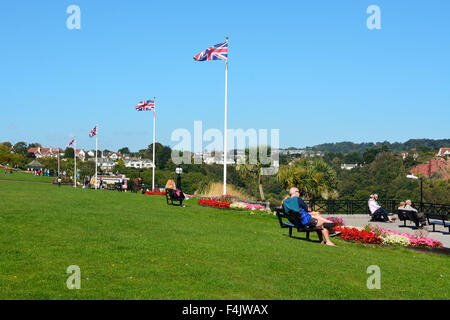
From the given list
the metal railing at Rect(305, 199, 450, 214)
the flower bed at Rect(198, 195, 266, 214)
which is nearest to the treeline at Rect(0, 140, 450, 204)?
the metal railing at Rect(305, 199, 450, 214)

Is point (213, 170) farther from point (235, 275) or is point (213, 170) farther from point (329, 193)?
point (235, 275)

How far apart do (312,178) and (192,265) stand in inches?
1075

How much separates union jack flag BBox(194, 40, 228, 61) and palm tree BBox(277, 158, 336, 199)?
40.3 feet

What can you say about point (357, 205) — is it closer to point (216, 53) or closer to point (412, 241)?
point (216, 53)

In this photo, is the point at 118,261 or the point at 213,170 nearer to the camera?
the point at 118,261

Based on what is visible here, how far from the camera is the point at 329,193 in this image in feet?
114

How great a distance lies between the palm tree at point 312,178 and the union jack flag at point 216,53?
40.3 ft

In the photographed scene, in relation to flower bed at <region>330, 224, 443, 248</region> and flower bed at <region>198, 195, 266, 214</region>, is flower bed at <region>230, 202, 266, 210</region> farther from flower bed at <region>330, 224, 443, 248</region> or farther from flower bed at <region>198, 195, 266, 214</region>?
flower bed at <region>330, 224, 443, 248</region>

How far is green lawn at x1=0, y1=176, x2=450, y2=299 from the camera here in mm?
6207

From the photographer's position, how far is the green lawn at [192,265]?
6.21 metres

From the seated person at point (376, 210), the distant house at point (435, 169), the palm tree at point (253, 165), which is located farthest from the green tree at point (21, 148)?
the seated person at point (376, 210)
